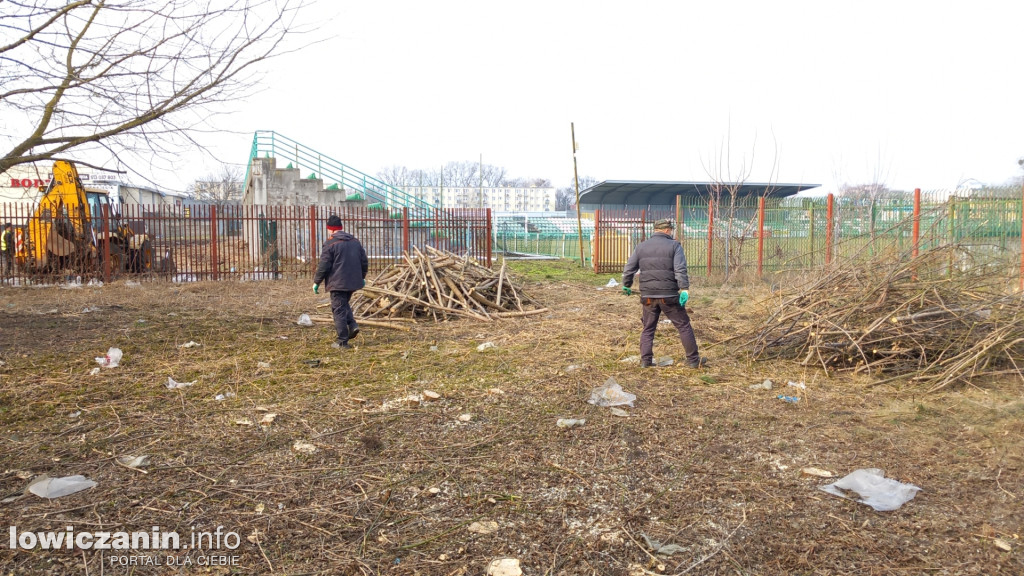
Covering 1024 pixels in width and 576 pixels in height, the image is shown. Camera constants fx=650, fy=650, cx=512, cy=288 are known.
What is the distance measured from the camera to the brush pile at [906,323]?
6.22 meters

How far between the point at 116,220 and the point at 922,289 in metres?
17.7

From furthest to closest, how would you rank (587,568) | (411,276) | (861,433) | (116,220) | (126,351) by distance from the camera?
(116,220) → (411,276) → (126,351) → (861,433) → (587,568)

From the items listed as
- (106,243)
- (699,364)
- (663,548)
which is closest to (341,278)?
(699,364)

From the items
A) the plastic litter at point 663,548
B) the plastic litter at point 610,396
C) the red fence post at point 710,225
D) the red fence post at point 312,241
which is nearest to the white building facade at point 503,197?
the red fence post at point 312,241

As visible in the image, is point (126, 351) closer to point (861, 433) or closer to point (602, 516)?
point (602, 516)

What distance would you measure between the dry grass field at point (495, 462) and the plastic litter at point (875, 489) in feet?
0.24

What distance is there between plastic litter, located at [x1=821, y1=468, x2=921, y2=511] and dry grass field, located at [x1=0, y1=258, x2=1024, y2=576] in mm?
74

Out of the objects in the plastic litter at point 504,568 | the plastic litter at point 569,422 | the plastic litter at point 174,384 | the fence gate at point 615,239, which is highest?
the fence gate at point 615,239

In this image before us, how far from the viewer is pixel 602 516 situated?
3.61m

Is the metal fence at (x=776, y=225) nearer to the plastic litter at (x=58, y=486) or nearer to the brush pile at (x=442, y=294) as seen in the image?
the brush pile at (x=442, y=294)

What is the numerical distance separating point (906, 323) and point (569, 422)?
3.86 meters

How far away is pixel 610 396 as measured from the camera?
577 centimetres

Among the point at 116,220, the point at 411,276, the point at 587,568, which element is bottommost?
the point at 587,568

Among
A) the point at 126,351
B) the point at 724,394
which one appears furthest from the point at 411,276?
the point at 724,394
